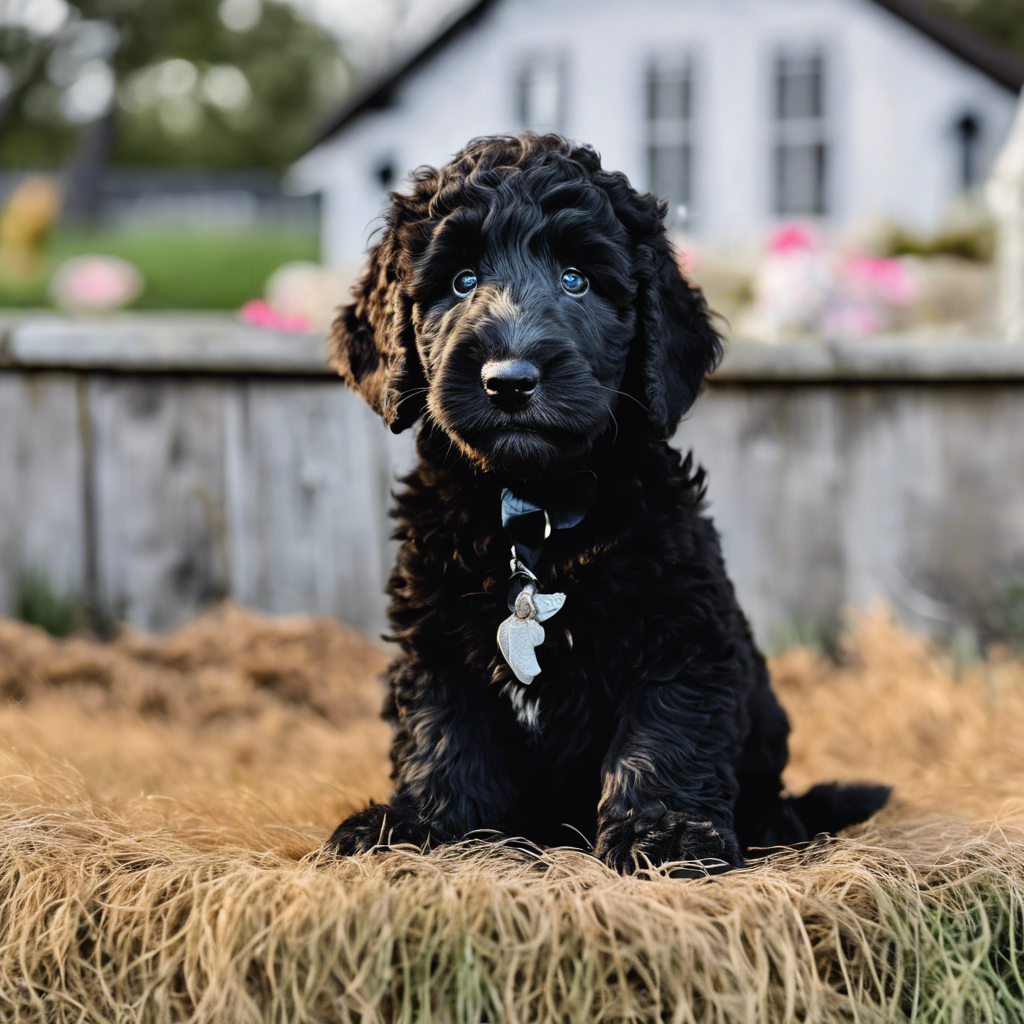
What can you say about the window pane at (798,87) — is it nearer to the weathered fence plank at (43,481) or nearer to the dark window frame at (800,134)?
the dark window frame at (800,134)

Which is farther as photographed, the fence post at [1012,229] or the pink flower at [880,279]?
the pink flower at [880,279]

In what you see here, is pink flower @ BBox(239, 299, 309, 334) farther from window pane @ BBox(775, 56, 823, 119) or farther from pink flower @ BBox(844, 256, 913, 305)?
window pane @ BBox(775, 56, 823, 119)

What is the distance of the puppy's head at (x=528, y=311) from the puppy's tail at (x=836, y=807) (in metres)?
1.11

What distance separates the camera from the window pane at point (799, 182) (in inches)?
624

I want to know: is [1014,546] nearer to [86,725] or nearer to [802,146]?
[86,725]

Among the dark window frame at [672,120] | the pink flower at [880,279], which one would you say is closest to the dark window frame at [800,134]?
the dark window frame at [672,120]

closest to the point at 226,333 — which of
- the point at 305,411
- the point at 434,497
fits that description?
the point at 305,411

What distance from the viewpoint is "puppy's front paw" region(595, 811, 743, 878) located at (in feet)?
7.95

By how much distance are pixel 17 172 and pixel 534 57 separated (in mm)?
37184

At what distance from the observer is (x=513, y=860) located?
247 cm

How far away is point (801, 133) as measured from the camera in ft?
51.3

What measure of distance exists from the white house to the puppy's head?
12603 millimetres

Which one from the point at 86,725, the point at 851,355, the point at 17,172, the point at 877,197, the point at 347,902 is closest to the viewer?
the point at 347,902

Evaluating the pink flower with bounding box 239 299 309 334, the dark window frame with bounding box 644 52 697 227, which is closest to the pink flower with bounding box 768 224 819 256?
the pink flower with bounding box 239 299 309 334
